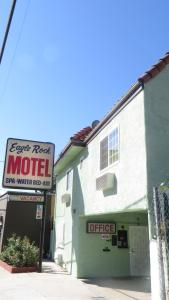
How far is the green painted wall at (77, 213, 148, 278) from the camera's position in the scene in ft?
44.8

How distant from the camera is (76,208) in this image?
48.6 feet

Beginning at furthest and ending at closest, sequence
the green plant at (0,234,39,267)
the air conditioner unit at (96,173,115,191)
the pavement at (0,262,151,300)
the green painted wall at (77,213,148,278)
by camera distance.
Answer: the green plant at (0,234,39,267) → the green painted wall at (77,213,148,278) → the air conditioner unit at (96,173,115,191) → the pavement at (0,262,151,300)

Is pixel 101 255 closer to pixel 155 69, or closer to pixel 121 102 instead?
pixel 121 102

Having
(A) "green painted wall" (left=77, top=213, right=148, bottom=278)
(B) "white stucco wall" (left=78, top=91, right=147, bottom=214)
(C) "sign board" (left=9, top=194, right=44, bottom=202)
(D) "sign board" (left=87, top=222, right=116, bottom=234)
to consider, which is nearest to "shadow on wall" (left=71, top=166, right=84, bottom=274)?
(A) "green painted wall" (left=77, top=213, right=148, bottom=278)

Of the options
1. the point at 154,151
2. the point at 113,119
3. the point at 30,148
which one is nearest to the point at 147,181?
the point at 154,151

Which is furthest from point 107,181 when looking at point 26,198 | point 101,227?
point 26,198

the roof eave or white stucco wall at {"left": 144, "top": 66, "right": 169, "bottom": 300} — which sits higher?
the roof eave

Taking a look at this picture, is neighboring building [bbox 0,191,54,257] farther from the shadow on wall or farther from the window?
the window

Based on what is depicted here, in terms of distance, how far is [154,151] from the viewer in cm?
860

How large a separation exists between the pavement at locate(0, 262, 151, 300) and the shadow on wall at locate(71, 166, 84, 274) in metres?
1.15

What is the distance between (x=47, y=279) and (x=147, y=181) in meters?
6.94

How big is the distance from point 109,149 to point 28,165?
5.65 m

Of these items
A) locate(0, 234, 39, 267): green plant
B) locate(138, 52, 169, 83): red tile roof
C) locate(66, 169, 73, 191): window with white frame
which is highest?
locate(138, 52, 169, 83): red tile roof

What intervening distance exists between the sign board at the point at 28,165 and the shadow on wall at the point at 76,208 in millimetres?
1275
